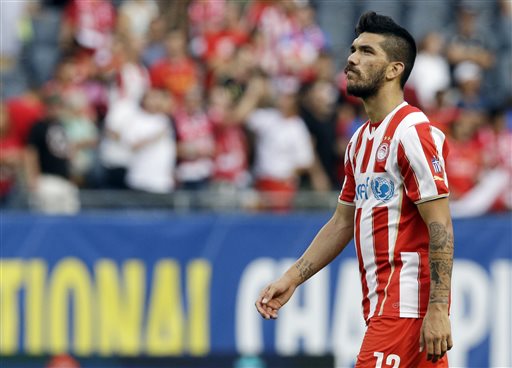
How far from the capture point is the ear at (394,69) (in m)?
5.94

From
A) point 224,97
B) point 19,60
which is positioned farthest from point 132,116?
point 19,60

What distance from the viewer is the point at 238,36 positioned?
49.5ft

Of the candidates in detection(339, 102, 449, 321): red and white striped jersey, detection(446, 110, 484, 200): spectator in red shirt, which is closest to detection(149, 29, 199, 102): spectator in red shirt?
detection(446, 110, 484, 200): spectator in red shirt

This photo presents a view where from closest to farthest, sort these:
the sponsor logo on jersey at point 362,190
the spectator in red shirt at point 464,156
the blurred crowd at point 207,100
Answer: the sponsor logo on jersey at point 362,190, the blurred crowd at point 207,100, the spectator in red shirt at point 464,156

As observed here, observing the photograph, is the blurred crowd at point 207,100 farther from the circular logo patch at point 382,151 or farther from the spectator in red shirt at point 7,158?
the circular logo patch at point 382,151

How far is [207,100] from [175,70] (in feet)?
2.33

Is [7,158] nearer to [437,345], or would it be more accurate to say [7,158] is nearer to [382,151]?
[382,151]

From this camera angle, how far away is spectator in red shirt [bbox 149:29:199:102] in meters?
14.0

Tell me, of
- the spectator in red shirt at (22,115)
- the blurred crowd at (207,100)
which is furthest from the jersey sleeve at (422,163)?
the spectator in red shirt at (22,115)

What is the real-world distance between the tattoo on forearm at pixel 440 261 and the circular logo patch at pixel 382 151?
0.46 metres

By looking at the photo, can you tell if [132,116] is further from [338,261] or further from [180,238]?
[338,261]

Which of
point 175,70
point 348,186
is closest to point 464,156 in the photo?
point 175,70

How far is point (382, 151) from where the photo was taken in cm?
592

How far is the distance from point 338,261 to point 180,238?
149 cm
